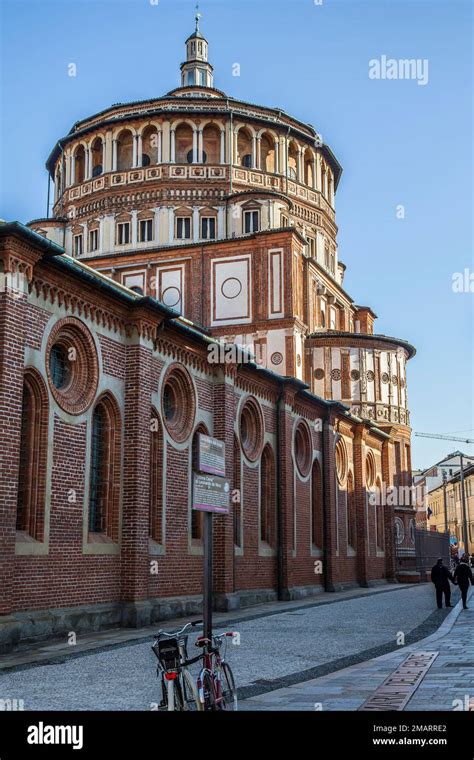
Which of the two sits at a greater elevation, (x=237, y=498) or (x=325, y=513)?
(x=237, y=498)

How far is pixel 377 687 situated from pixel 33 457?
25.8ft

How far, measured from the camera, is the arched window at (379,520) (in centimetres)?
3812

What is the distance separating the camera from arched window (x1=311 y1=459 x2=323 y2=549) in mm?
29469

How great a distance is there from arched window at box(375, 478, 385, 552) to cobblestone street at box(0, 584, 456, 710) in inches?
708

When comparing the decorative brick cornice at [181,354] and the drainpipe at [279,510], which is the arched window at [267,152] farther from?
the decorative brick cornice at [181,354]

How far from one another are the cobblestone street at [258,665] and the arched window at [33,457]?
2301mm

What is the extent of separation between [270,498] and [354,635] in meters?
10.2

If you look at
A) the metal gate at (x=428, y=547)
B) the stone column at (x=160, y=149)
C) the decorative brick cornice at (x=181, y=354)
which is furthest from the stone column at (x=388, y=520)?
the decorative brick cornice at (x=181, y=354)

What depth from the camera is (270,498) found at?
84.0ft

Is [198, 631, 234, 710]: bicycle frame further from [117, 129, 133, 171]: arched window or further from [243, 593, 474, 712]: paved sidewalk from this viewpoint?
[117, 129, 133, 171]: arched window

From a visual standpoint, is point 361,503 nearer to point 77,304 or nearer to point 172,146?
point 172,146

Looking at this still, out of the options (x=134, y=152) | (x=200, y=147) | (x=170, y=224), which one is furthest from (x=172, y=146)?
(x=170, y=224)

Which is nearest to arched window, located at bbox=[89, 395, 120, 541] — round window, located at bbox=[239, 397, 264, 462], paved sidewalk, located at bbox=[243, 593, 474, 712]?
paved sidewalk, located at bbox=[243, 593, 474, 712]

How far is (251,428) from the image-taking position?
24.8 metres
